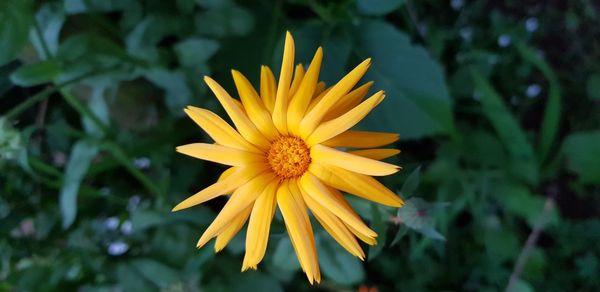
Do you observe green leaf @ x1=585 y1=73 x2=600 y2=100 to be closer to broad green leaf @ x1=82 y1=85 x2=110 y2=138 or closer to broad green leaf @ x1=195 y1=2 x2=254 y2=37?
broad green leaf @ x1=195 y1=2 x2=254 y2=37

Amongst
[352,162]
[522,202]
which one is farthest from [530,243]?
[352,162]

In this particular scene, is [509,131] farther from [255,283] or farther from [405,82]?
[255,283]

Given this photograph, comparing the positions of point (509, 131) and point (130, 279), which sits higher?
point (509, 131)

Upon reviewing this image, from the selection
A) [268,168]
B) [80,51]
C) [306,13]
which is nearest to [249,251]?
[268,168]

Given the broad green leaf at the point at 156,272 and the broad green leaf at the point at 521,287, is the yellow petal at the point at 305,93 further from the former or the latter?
the broad green leaf at the point at 521,287

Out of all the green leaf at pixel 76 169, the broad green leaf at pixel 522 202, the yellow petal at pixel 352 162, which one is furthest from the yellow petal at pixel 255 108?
the broad green leaf at pixel 522 202

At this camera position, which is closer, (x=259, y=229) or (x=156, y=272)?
(x=259, y=229)
